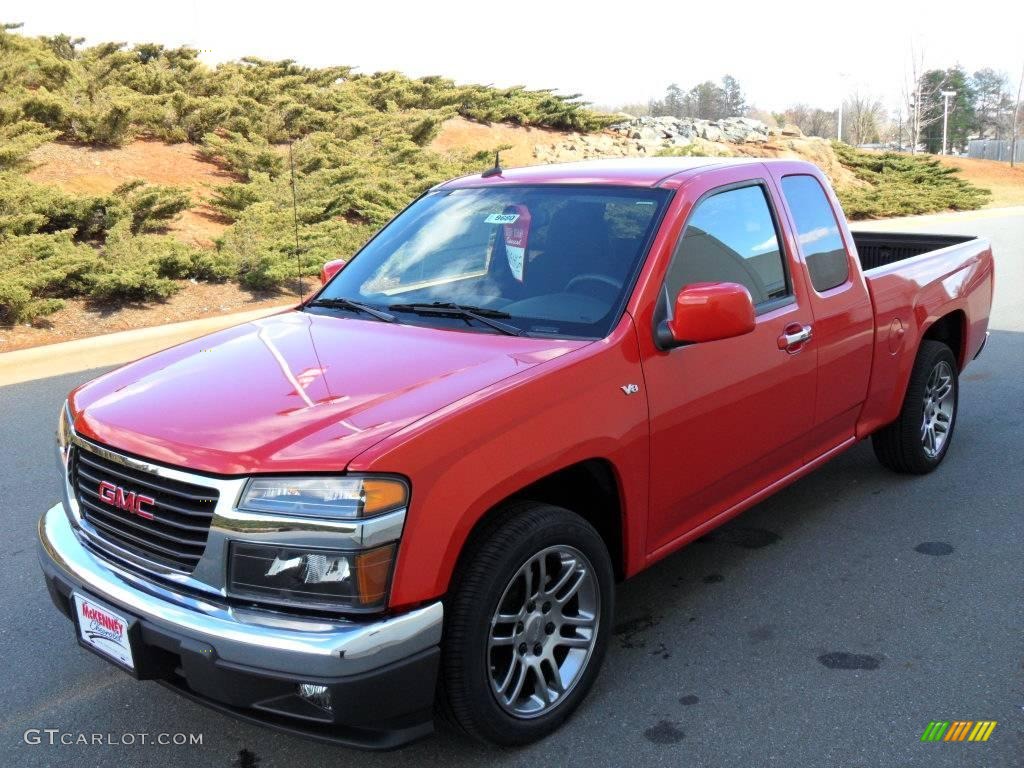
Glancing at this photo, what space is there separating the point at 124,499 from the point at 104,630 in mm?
384

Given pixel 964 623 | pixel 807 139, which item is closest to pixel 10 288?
pixel 964 623

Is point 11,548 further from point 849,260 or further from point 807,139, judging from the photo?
point 807,139

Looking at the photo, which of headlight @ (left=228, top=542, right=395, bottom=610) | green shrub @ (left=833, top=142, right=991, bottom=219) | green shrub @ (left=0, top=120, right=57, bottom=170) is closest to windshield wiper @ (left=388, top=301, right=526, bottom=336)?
headlight @ (left=228, top=542, right=395, bottom=610)

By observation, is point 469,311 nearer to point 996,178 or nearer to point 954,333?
point 954,333

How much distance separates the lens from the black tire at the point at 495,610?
2.79 metres

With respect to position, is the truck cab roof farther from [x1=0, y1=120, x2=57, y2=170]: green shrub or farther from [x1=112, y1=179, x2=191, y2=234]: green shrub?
[x1=0, y1=120, x2=57, y2=170]: green shrub

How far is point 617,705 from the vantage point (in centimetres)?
339

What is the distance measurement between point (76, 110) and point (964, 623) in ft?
61.4

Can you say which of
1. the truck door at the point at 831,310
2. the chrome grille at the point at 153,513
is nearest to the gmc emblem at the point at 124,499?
the chrome grille at the point at 153,513

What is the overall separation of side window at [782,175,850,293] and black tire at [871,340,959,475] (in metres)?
0.99

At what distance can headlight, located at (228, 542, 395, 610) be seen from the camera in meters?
2.60

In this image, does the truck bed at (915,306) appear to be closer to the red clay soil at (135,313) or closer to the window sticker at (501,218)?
the window sticker at (501,218)

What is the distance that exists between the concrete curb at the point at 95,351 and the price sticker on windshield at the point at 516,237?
5.71m

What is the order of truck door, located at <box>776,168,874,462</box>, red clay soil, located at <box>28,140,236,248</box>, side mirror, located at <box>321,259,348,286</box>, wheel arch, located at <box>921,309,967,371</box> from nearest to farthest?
1. truck door, located at <box>776,168,874,462</box>
2. side mirror, located at <box>321,259,348,286</box>
3. wheel arch, located at <box>921,309,967,371</box>
4. red clay soil, located at <box>28,140,236,248</box>
